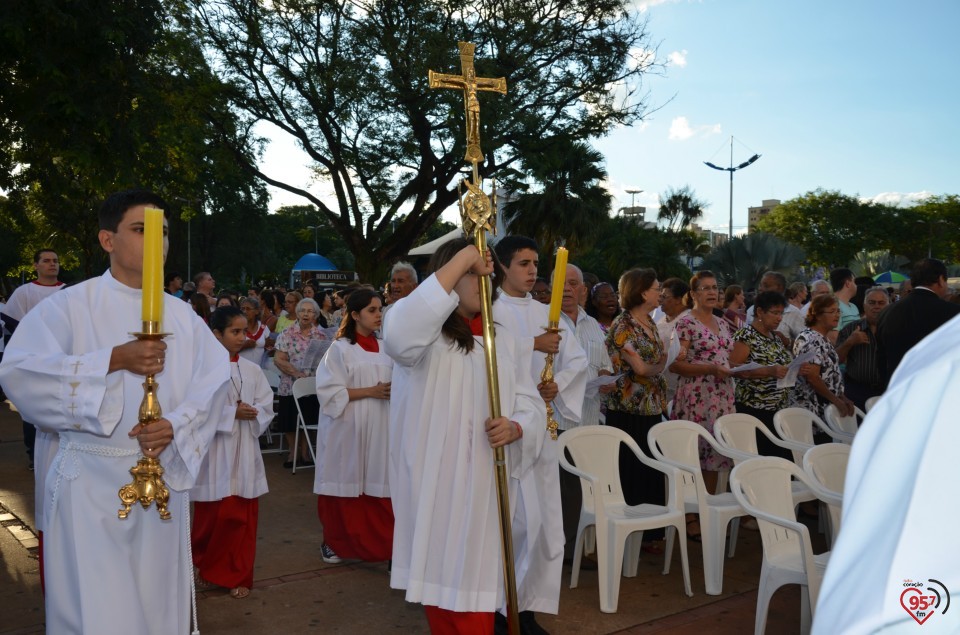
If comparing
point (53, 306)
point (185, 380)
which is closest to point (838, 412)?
point (185, 380)

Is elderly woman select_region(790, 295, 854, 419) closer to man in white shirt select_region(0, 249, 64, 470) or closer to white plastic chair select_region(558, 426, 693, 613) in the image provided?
white plastic chair select_region(558, 426, 693, 613)

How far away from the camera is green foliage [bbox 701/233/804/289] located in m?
31.4

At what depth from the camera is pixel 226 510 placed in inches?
212

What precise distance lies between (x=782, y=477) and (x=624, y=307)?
6.70 feet

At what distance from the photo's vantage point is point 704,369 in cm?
652

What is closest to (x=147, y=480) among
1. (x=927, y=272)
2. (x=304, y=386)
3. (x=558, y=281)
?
(x=558, y=281)

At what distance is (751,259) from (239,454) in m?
29.1

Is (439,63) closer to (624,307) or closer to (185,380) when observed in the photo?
(624,307)

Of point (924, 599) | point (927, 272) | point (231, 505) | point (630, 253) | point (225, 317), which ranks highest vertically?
point (630, 253)

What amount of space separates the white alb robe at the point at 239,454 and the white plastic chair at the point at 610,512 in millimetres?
2033

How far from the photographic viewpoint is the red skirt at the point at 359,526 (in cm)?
592

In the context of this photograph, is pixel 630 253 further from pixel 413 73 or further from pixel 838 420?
pixel 838 420

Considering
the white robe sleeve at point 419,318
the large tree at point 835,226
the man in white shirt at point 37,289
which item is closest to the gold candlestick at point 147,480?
the white robe sleeve at point 419,318

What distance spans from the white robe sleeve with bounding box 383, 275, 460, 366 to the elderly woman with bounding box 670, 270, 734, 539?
11.7 feet
